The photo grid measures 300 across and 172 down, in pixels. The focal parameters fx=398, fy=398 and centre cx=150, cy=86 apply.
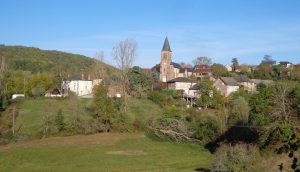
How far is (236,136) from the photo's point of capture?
1468 inches

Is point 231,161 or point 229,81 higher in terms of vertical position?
point 229,81

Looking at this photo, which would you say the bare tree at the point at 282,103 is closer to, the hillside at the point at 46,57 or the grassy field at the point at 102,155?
the grassy field at the point at 102,155

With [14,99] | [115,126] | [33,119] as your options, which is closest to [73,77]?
[14,99]

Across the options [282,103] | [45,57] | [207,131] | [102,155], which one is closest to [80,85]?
[207,131]

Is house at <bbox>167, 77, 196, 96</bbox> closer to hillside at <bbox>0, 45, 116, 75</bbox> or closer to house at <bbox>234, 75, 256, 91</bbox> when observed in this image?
house at <bbox>234, 75, 256, 91</bbox>

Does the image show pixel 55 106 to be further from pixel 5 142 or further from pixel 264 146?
pixel 264 146

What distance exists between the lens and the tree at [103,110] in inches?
1770

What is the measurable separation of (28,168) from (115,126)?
19.4 metres

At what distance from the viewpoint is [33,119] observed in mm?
50312

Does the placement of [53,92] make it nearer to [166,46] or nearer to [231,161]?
[166,46]

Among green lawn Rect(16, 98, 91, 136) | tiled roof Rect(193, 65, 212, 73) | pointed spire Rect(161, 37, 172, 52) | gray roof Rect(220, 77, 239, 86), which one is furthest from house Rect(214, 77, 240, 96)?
tiled roof Rect(193, 65, 212, 73)

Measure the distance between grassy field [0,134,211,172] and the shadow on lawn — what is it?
1.72 meters

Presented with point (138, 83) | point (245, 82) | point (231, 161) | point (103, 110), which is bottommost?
point (231, 161)

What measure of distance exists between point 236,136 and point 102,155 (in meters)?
12.9
